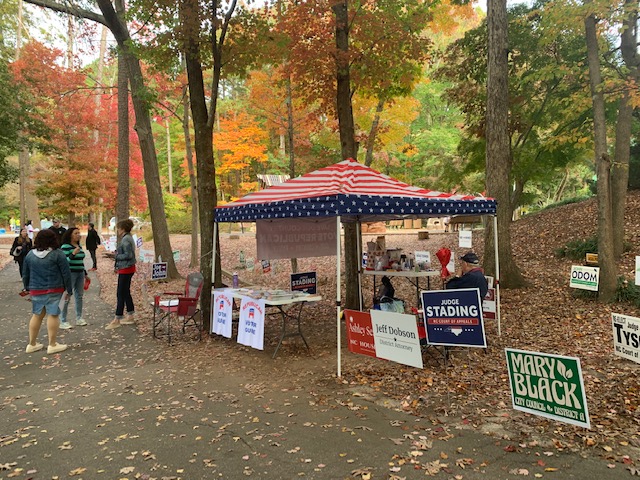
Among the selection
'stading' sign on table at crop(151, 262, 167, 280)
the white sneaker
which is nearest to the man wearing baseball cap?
the white sneaker

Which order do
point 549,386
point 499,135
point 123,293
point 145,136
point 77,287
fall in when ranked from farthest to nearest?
point 145,136
point 499,135
point 77,287
point 123,293
point 549,386

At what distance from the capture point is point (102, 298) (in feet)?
37.9

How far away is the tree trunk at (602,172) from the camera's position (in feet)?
25.1

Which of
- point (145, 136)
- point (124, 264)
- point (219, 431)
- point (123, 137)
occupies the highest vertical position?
point (123, 137)

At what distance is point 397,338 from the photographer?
5.18 m

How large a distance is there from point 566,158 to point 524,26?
439 centimetres

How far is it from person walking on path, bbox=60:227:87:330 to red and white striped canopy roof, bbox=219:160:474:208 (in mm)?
3061

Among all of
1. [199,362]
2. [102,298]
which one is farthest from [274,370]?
[102,298]

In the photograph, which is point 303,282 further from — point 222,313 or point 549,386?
point 549,386

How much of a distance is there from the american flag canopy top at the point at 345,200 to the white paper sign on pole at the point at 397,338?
1.33 metres

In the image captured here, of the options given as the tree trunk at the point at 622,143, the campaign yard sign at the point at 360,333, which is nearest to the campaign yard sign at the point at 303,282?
the campaign yard sign at the point at 360,333

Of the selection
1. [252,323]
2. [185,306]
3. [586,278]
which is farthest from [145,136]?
[586,278]

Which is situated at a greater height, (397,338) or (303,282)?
(303,282)

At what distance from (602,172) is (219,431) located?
297 inches
